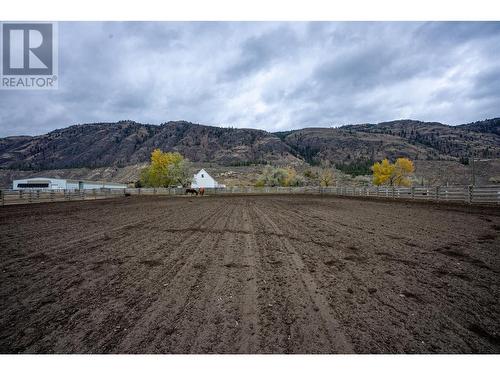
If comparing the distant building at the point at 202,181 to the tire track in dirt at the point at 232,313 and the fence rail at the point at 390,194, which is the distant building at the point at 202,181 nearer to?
the fence rail at the point at 390,194

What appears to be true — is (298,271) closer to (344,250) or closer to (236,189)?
(344,250)

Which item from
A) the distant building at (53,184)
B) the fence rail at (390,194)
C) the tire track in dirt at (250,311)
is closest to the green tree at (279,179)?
the fence rail at (390,194)

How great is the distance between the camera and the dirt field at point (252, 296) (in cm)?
247

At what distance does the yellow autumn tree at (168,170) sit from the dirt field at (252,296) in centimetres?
5308

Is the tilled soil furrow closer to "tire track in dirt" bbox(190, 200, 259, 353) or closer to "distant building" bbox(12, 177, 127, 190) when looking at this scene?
"tire track in dirt" bbox(190, 200, 259, 353)

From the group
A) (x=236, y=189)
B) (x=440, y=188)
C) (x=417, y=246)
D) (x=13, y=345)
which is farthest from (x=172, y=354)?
(x=236, y=189)

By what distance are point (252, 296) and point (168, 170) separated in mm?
57889

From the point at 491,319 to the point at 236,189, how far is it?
213ft

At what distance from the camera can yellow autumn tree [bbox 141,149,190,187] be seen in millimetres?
58219

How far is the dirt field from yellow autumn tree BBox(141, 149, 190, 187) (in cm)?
5308

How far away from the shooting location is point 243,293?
353 centimetres

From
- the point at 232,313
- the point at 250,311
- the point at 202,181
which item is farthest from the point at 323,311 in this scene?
the point at 202,181

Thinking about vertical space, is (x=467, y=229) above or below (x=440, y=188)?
below

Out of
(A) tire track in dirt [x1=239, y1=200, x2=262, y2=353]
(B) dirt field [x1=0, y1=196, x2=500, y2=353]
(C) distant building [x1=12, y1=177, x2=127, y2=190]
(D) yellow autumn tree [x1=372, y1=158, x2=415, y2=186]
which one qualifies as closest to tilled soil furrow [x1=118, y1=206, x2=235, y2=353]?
(B) dirt field [x1=0, y1=196, x2=500, y2=353]
